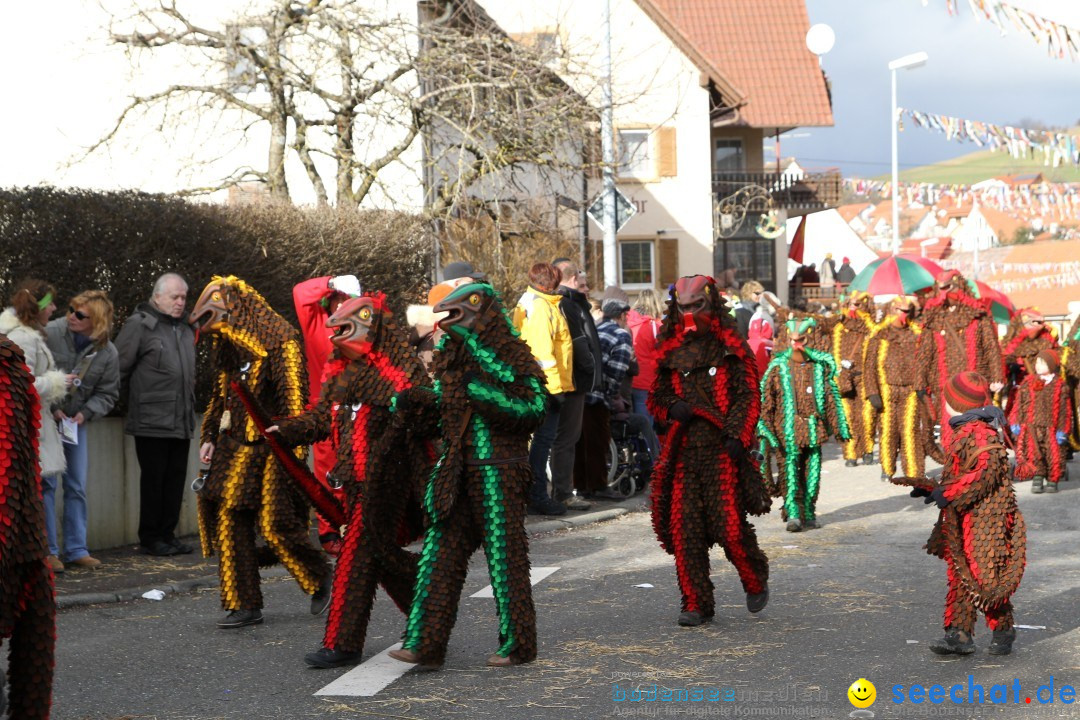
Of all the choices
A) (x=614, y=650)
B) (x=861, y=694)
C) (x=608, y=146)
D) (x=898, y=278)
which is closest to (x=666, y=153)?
(x=898, y=278)

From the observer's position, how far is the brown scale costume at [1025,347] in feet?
52.3

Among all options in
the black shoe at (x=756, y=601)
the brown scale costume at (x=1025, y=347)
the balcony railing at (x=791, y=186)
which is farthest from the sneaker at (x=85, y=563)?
the balcony railing at (x=791, y=186)

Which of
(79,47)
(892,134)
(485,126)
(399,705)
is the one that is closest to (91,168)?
(79,47)

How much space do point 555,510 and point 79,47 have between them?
32.9 feet

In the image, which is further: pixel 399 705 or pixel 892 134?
pixel 892 134

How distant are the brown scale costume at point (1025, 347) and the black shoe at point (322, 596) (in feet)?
31.2

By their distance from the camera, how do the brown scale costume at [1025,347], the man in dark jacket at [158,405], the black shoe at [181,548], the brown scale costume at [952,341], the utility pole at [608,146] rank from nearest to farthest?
the man in dark jacket at [158,405], the black shoe at [181,548], the brown scale costume at [952,341], the brown scale costume at [1025,347], the utility pole at [608,146]

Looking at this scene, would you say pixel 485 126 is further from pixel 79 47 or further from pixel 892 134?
pixel 892 134

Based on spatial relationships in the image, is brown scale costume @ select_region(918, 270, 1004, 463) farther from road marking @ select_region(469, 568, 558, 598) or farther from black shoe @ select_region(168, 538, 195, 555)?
black shoe @ select_region(168, 538, 195, 555)

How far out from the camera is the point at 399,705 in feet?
21.1

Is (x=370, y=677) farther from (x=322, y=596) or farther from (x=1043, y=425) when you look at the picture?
(x=1043, y=425)

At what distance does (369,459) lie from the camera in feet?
23.8

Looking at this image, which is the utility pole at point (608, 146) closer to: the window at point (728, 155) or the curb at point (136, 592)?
the curb at point (136, 592)

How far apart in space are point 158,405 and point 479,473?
4.69 metres
